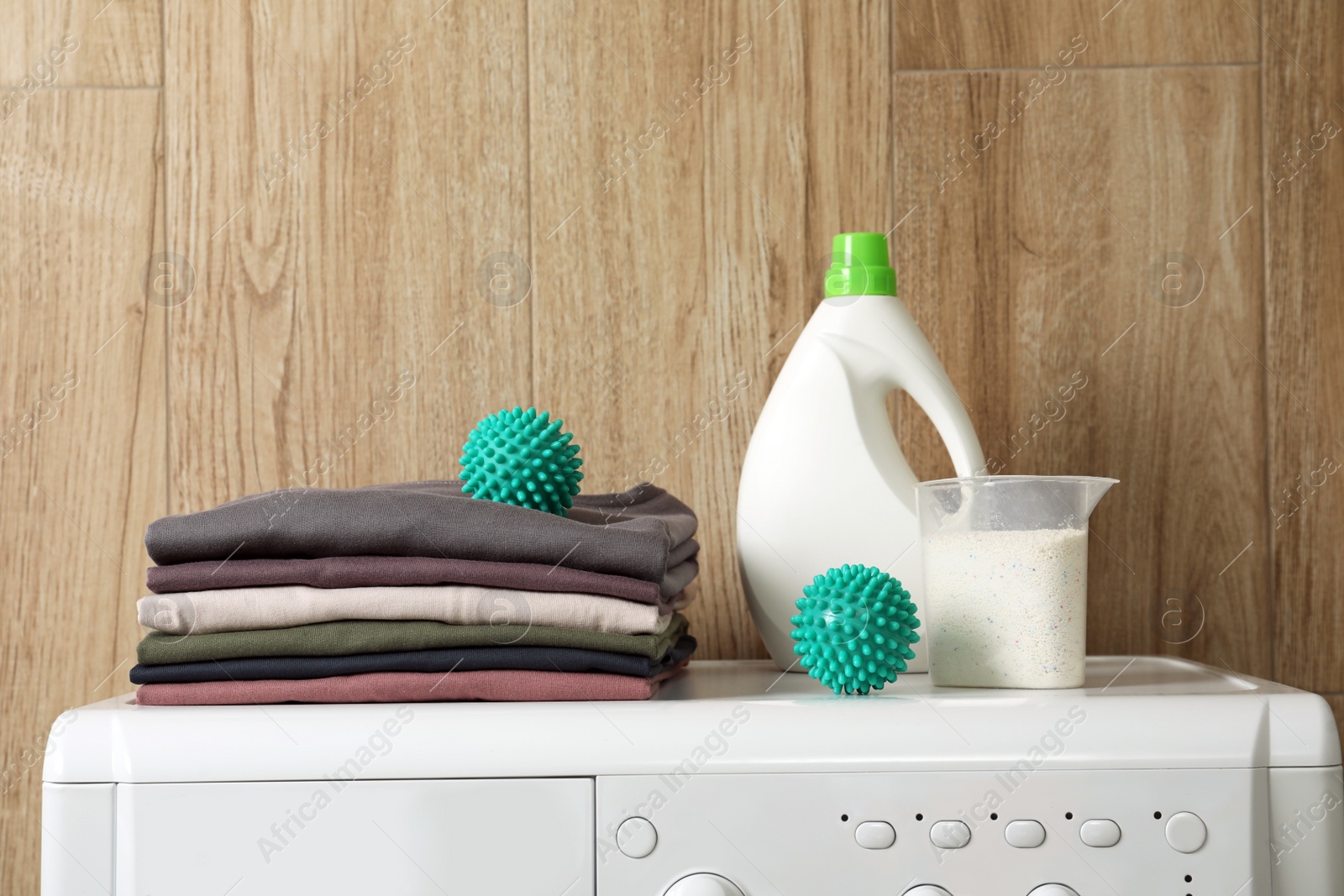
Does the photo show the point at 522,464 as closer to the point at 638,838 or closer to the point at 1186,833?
the point at 638,838

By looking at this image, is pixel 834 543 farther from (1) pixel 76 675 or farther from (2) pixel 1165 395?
(1) pixel 76 675

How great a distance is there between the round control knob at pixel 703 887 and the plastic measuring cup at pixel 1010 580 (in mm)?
208

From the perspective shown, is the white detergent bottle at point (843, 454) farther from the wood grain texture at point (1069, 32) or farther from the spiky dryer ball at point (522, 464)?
the wood grain texture at point (1069, 32)

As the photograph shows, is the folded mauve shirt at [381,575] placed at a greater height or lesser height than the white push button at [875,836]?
greater

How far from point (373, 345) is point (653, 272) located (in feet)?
0.86

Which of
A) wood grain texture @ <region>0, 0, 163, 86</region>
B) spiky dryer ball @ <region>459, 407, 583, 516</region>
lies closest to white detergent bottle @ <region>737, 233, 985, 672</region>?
spiky dryer ball @ <region>459, 407, 583, 516</region>

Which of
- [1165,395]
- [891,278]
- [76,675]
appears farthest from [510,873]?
[1165,395]

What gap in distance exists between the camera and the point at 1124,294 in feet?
3.13

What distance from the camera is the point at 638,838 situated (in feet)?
1.80

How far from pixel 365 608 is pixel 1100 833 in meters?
0.42

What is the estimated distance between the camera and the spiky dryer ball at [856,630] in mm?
621

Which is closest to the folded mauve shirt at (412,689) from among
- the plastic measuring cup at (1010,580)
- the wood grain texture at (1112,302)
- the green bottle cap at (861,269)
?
the plastic measuring cup at (1010,580)

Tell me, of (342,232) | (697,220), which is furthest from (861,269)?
(342,232)

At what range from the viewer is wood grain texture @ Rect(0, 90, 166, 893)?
94 cm
